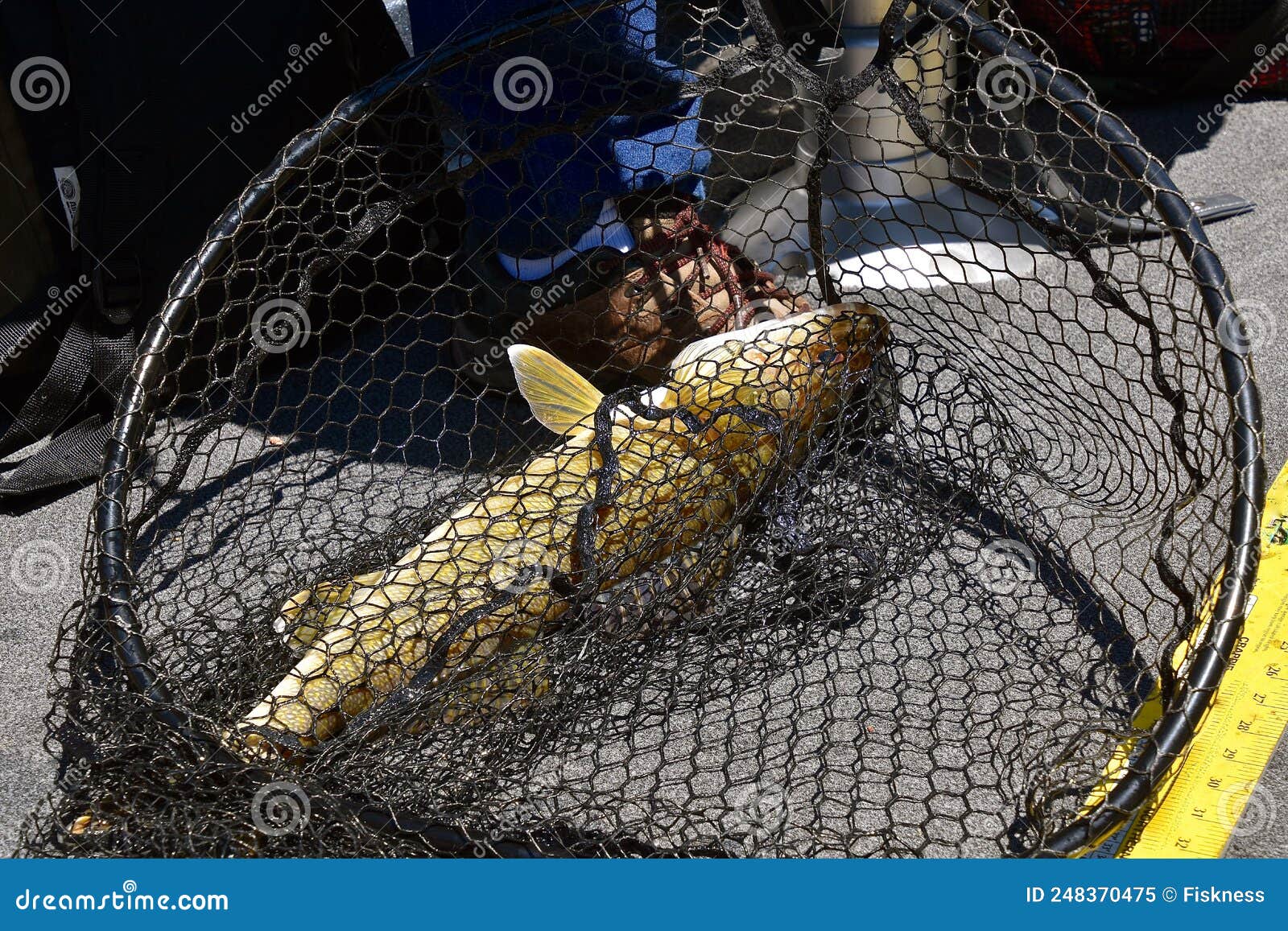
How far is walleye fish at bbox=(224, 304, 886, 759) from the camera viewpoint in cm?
116

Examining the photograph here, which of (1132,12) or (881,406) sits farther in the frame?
(1132,12)

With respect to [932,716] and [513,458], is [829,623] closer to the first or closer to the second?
[932,716]

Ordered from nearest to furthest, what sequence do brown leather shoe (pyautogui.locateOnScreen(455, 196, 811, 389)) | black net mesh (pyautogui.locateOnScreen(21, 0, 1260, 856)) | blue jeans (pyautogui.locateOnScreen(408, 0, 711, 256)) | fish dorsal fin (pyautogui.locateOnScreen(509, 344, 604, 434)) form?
black net mesh (pyautogui.locateOnScreen(21, 0, 1260, 856))
fish dorsal fin (pyautogui.locateOnScreen(509, 344, 604, 434))
blue jeans (pyautogui.locateOnScreen(408, 0, 711, 256))
brown leather shoe (pyautogui.locateOnScreen(455, 196, 811, 389))

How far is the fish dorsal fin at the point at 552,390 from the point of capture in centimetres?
139

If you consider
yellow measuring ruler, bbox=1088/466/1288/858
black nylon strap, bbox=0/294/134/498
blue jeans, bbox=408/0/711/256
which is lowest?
yellow measuring ruler, bbox=1088/466/1288/858

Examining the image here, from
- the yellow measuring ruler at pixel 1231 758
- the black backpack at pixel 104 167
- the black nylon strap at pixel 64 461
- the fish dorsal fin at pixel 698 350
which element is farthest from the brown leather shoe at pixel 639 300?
the yellow measuring ruler at pixel 1231 758

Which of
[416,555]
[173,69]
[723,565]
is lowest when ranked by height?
[723,565]

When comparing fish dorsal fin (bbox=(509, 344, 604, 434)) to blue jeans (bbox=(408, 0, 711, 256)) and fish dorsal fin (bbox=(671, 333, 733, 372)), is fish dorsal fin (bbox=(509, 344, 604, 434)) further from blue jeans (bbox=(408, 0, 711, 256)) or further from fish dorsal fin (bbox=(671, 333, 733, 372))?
blue jeans (bbox=(408, 0, 711, 256))

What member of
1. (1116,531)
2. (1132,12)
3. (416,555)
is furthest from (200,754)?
(1132,12)

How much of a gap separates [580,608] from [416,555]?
0.20 m

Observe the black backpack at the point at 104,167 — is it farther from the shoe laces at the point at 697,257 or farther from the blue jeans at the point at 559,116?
the shoe laces at the point at 697,257

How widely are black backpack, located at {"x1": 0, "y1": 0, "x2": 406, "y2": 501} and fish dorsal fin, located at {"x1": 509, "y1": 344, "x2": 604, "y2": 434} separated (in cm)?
62

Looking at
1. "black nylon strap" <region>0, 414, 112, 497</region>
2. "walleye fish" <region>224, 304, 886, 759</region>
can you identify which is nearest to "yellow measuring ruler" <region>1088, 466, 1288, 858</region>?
"walleye fish" <region>224, 304, 886, 759</region>

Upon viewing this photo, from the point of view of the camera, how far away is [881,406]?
58.9 inches
